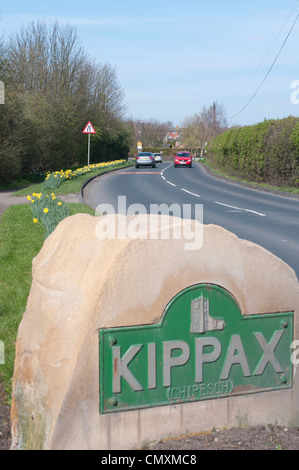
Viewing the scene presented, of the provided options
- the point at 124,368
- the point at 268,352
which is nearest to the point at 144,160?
the point at 268,352

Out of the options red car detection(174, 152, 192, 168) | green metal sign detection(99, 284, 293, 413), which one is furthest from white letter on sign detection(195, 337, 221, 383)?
red car detection(174, 152, 192, 168)

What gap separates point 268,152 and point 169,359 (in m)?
24.9

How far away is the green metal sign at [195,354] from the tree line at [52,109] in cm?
2338

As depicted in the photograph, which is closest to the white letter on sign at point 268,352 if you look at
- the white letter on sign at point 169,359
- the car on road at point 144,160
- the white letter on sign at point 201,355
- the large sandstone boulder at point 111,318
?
the large sandstone boulder at point 111,318

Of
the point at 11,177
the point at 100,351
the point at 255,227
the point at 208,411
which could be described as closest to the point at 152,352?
the point at 100,351

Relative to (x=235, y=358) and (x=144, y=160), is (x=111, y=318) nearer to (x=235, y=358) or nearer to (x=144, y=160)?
(x=235, y=358)

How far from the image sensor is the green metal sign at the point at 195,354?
280 centimetres

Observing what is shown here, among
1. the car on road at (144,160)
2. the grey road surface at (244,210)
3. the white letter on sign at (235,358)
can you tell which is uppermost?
the car on road at (144,160)

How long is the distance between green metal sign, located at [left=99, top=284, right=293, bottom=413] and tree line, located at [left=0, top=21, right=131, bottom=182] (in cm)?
2338

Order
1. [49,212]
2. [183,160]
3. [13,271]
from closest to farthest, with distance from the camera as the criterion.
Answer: [13,271] → [49,212] → [183,160]

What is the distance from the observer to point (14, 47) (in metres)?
45.6

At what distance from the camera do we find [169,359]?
2.89 m

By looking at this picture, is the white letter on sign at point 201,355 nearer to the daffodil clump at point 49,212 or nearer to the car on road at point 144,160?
the daffodil clump at point 49,212

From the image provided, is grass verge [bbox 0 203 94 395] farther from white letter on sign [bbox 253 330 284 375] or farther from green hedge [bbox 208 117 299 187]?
green hedge [bbox 208 117 299 187]
